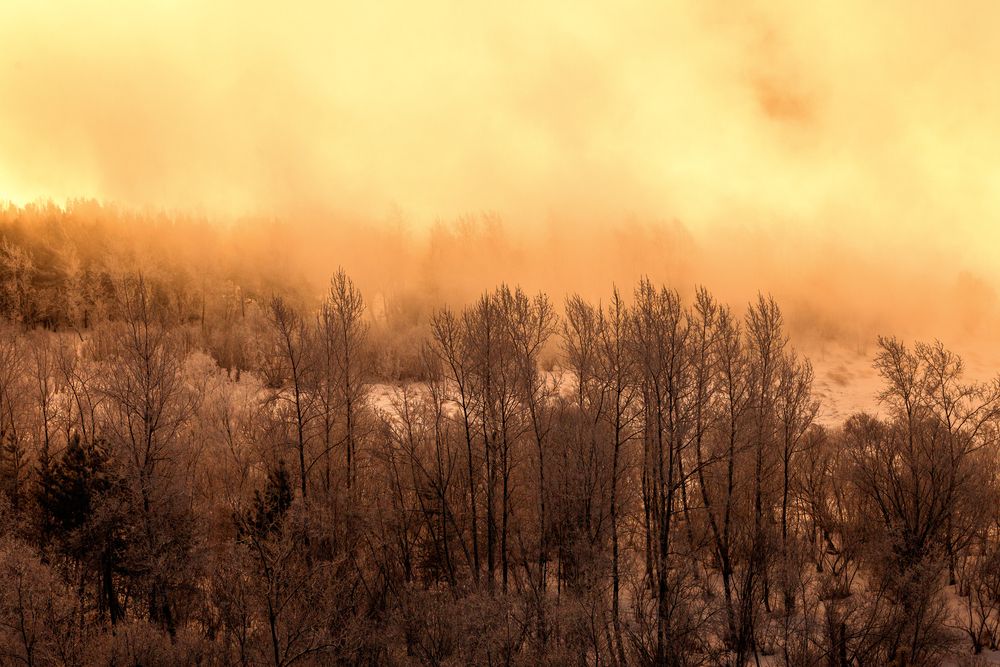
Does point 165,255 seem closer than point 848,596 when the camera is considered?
No

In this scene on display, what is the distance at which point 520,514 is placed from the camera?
40344mm

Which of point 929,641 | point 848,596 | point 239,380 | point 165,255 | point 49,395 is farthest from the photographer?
point 165,255

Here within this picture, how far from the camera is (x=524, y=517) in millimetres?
39562

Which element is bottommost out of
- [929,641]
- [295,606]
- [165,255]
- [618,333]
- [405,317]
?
[929,641]

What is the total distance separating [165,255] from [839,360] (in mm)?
102972

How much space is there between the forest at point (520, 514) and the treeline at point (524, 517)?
0.64 ft

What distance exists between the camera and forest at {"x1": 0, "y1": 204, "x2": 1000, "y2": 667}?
28.2m

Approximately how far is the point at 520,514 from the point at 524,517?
81 centimetres

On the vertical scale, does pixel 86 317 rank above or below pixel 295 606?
above

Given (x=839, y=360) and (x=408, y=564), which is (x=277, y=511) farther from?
(x=839, y=360)

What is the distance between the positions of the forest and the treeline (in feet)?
0.64

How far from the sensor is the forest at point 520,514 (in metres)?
28.2

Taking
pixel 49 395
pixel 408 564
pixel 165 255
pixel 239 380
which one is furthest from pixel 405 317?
pixel 408 564

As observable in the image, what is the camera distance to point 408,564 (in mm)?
36156
